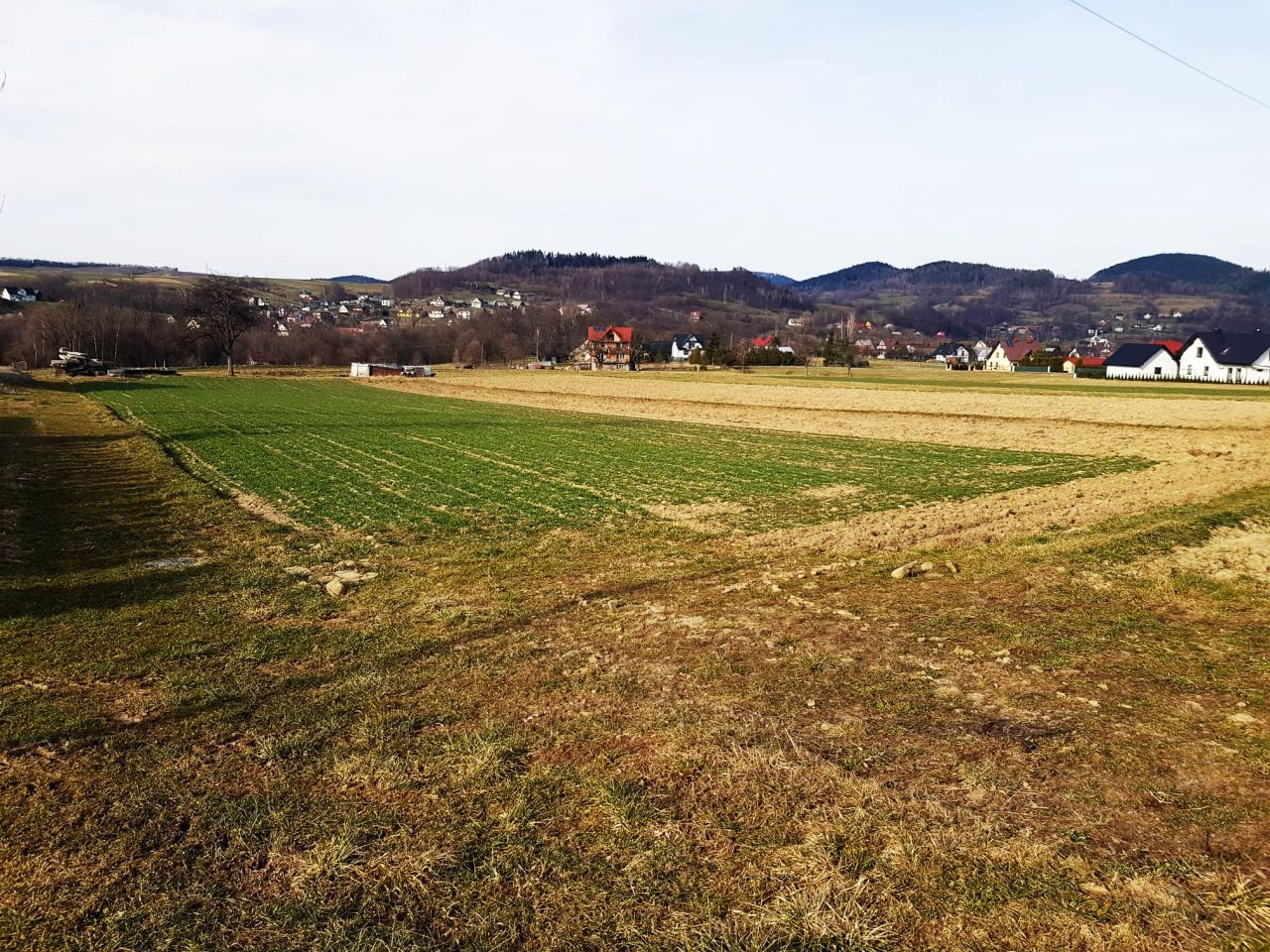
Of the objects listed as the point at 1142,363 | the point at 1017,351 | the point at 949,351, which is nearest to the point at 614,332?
A: the point at 1142,363

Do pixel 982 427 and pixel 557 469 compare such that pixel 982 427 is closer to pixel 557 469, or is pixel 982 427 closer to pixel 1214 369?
pixel 557 469

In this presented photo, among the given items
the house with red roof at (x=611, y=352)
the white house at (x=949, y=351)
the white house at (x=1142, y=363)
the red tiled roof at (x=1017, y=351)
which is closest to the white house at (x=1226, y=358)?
the white house at (x=1142, y=363)

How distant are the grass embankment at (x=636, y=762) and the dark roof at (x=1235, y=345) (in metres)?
101

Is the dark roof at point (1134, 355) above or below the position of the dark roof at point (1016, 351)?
below

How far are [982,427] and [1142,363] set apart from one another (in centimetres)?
7806

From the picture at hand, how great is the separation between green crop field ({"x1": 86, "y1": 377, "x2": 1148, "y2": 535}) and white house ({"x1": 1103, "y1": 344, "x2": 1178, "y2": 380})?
8545cm

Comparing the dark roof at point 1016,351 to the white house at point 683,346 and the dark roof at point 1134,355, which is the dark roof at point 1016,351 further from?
the white house at point 683,346

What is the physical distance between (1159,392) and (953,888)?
79202 mm

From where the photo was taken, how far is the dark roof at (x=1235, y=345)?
87.8m

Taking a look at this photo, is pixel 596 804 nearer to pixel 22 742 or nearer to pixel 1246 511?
pixel 22 742

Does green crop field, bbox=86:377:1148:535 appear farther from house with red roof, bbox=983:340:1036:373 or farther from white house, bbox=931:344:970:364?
white house, bbox=931:344:970:364

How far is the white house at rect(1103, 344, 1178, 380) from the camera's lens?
96.9 meters

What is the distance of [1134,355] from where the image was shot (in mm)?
100875

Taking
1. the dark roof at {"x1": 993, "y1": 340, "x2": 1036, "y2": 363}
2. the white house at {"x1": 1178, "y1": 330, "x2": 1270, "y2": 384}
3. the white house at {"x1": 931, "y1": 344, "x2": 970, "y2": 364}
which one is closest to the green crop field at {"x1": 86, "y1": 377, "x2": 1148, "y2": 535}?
the white house at {"x1": 1178, "y1": 330, "x2": 1270, "y2": 384}
